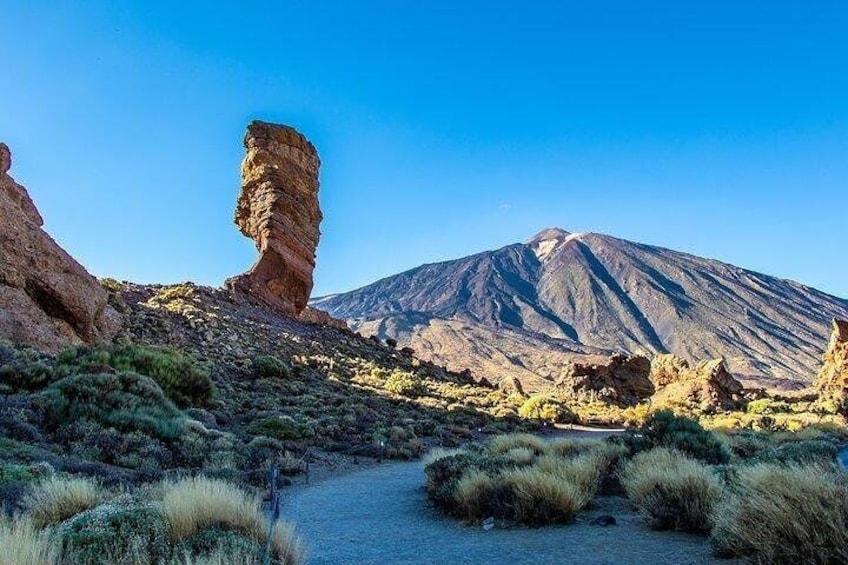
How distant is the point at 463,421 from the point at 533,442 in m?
10.5

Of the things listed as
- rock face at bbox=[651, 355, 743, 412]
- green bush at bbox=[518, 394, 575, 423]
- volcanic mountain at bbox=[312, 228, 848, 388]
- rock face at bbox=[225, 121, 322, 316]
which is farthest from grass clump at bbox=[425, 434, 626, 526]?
volcanic mountain at bbox=[312, 228, 848, 388]

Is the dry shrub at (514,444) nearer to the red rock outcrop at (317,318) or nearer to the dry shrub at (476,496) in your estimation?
the dry shrub at (476,496)

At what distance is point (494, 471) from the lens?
950 centimetres

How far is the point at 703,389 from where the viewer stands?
4012 cm

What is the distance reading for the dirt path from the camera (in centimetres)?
588

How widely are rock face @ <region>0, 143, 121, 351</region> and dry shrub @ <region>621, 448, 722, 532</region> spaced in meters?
18.4

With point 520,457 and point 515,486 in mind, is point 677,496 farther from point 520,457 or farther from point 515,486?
point 520,457

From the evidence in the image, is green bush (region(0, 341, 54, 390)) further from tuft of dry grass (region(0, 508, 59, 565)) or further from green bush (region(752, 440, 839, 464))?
green bush (region(752, 440, 839, 464))

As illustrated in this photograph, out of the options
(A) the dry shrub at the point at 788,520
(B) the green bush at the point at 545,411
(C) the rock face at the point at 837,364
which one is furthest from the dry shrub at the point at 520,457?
(C) the rock face at the point at 837,364

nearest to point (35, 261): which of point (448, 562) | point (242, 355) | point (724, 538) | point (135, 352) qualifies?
point (135, 352)

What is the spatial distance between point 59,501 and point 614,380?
41.5m

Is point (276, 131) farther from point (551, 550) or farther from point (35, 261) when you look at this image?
point (551, 550)

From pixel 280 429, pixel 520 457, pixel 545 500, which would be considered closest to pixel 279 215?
pixel 280 429

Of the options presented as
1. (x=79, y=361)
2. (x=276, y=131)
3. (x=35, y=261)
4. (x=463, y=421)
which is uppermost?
(x=276, y=131)
